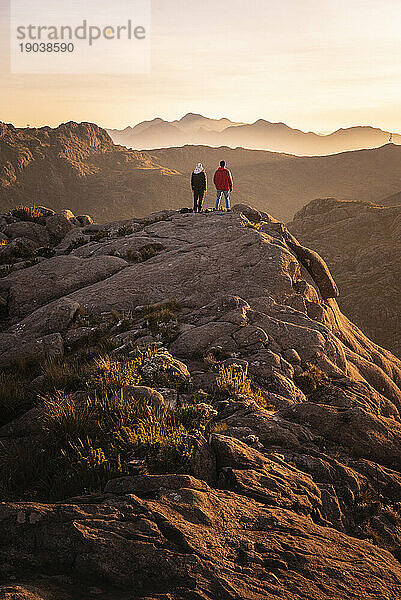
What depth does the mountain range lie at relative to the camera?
9894 centimetres

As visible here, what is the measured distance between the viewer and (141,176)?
113500mm

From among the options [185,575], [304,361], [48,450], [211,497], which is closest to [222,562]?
[185,575]

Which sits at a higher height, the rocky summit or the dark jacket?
the dark jacket

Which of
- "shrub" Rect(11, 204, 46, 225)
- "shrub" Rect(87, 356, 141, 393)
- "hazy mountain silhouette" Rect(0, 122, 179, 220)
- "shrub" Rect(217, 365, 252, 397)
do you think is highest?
"hazy mountain silhouette" Rect(0, 122, 179, 220)

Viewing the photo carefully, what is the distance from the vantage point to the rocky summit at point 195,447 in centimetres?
405

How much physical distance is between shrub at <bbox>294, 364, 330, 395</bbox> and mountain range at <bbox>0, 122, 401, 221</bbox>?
286 ft

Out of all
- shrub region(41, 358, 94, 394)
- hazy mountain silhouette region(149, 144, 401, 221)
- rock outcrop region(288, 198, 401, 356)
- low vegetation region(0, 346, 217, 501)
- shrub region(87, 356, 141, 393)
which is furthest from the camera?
hazy mountain silhouette region(149, 144, 401, 221)

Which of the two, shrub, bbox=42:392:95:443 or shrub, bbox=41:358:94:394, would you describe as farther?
shrub, bbox=41:358:94:394

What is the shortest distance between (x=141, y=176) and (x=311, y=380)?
360 ft

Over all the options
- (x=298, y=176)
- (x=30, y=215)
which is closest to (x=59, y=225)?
(x=30, y=215)

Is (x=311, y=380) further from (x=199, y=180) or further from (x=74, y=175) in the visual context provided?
(x=74, y=175)

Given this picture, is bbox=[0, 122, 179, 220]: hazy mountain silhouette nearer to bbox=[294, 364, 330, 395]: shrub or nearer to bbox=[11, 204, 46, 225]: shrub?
bbox=[11, 204, 46, 225]: shrub

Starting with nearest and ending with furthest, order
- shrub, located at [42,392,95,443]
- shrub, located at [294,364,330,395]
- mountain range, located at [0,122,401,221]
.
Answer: shrub, located at [42,392,95,443] → shrub, located at [294,364,330,395] → mountain range, located at [0,122,401,221]

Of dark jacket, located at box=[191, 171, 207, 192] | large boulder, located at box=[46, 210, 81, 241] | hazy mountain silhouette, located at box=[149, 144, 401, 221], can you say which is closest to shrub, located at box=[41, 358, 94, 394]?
dark jacket, located at box=[191, 171, 207, 192]
